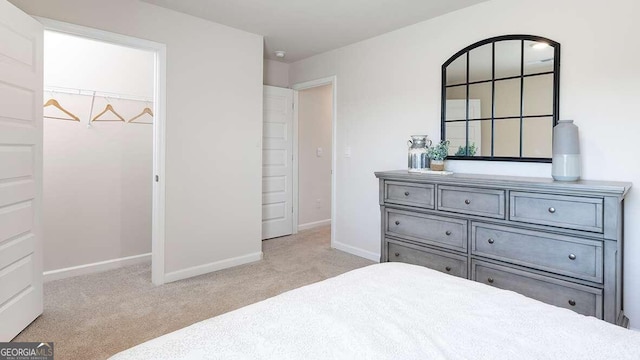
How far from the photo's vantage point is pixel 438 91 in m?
3.27

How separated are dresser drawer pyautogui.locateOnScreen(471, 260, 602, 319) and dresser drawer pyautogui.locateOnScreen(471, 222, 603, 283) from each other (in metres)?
0.07

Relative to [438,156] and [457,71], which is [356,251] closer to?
[438,156]

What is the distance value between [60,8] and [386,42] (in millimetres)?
2880

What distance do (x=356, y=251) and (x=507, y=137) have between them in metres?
2.06

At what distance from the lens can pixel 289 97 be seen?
4.99m

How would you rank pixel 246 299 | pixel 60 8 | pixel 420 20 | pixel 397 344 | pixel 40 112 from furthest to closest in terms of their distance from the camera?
pixel 420 20, pixel 246 299, pixel 60 8, pixel 40 112, pixel 397 344

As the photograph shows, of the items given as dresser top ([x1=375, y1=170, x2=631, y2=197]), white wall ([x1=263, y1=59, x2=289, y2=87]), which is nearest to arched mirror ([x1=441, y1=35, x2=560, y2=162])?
dresser top ([x1=375, y1=170, x2=631, y2=197])

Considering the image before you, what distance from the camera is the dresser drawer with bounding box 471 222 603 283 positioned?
2008mm

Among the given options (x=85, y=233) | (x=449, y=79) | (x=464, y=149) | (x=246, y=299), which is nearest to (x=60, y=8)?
(x=85, y=233)

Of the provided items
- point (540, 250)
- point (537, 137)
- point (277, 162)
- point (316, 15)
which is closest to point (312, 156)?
point (277, 162)

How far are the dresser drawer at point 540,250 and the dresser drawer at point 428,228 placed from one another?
11 cm

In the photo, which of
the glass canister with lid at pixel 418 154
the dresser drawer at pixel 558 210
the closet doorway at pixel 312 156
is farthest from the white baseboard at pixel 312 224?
the dresser drawer at pixel 558 210

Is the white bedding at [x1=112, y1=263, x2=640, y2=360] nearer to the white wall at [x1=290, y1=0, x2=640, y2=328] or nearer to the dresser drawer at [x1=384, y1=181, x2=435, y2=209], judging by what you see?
the dresser drawer at [x1=384, y1=181, x2=435, y2=209]

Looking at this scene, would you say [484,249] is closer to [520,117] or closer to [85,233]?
[520,117]
